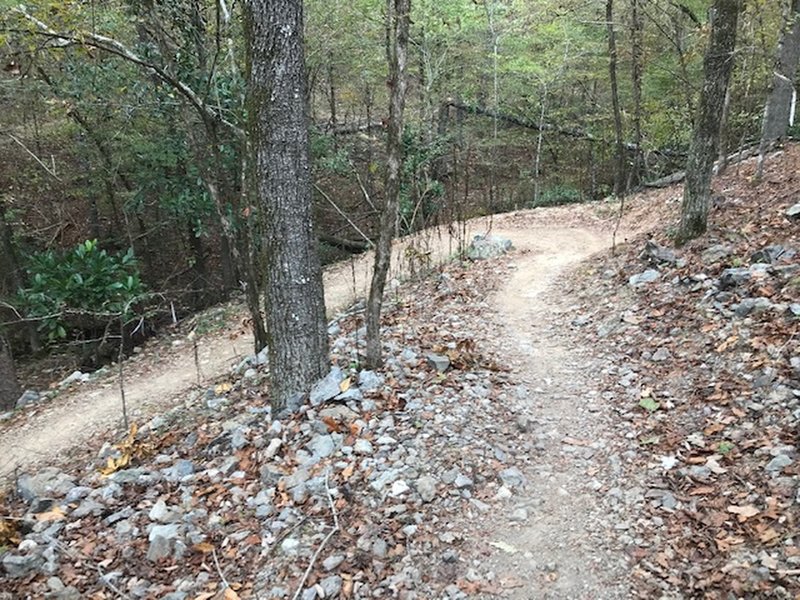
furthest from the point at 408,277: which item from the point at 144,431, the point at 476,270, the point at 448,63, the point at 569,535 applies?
the point at 448,63

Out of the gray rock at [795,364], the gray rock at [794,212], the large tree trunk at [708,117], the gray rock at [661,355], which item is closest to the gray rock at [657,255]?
the large tree trunk at [708,117]

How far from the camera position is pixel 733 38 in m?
6.34

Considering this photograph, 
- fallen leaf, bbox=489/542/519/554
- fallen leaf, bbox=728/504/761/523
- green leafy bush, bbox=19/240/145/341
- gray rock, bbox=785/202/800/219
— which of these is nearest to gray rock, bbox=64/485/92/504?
fallen leaf, bbox=489/542/519/554

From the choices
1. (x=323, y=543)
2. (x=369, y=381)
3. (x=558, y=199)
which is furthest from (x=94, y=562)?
(x=558, y=199)

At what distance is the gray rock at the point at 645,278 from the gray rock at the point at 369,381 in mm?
3835

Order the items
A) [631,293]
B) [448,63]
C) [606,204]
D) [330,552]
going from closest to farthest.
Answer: [330,552]
[631,293]
[606,204]
[448,63]

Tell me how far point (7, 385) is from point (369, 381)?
273 inches

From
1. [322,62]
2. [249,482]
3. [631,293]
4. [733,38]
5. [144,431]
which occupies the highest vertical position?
[322,62]

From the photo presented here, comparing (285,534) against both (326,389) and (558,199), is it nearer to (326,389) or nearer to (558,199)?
(326,389)

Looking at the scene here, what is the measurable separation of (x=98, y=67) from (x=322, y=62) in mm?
5955

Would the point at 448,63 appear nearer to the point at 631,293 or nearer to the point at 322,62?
the point at 322,62

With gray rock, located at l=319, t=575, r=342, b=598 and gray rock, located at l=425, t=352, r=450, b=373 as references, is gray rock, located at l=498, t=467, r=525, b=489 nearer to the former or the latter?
gray rock, located at l=319, t=575, r=342, b=598

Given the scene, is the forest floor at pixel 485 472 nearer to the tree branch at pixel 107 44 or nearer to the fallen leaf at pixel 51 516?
the fallen leaf at pixel 51 516

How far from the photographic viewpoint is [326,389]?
15.5 feet
